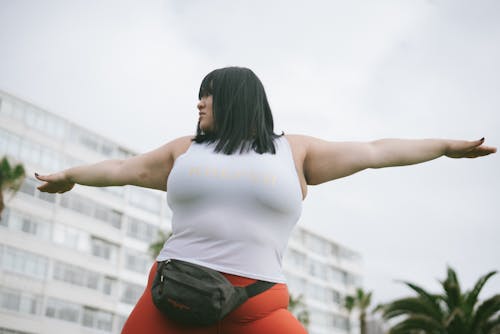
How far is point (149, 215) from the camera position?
55.3m

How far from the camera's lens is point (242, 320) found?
214 cm

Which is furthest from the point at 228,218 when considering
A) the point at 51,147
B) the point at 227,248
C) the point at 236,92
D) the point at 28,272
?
the point at 51,147

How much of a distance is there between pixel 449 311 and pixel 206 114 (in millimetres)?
18304

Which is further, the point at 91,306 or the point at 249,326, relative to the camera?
the point at 91,306

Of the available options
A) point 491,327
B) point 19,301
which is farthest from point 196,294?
point 19,301

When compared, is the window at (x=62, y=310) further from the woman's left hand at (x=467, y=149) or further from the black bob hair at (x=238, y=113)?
the woman's left hand at (x=467, y=149)

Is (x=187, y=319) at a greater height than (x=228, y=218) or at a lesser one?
lesser

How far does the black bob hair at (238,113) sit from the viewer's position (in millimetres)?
Answer: 2424

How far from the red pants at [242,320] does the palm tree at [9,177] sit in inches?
1613

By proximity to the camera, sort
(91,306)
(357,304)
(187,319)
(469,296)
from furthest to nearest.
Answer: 1. (357,304)
2. (91,306)
3. (469,296)
4. (187,319)

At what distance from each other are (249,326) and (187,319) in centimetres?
21

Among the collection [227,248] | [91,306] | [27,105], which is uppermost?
[27,105]

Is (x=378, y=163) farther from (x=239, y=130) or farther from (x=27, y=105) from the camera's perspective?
(x=27, y=105)

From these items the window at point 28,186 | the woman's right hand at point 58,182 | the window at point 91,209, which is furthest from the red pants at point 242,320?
the window at point 91,209
